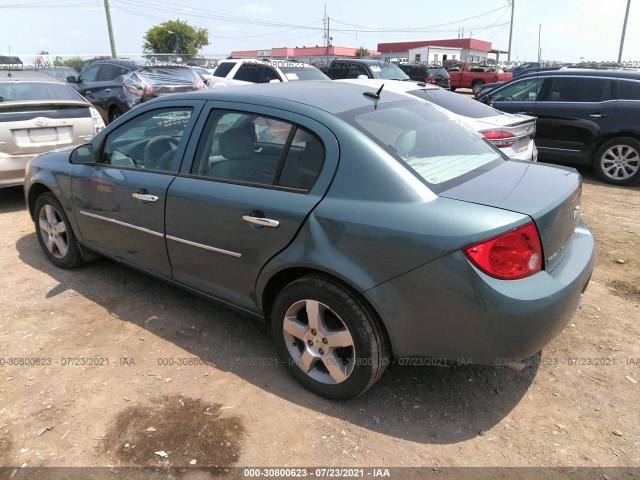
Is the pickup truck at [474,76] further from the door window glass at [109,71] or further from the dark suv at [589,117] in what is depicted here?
the door window glass at [109,71]

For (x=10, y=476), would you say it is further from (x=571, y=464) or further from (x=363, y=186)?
(x=571, y=464)

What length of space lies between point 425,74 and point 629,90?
18.9 meters

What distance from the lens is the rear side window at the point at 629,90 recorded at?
7344 mm

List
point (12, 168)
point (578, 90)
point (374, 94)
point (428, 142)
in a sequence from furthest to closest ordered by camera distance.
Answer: point (578, 90)
point (12, 168)
point (374, 94)
point (428, 142)

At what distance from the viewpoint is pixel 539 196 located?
2488 mm

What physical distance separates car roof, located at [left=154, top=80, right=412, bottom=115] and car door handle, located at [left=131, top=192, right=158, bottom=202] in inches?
27.3

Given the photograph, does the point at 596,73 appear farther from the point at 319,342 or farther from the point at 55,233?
the point at 55,233

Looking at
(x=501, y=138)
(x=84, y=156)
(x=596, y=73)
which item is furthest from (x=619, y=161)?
(x=84, y=156)

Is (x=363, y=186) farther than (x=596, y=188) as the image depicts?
No

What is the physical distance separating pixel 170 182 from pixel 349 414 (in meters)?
1.82

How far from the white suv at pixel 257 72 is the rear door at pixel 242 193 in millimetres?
8422

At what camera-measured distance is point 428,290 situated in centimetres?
226

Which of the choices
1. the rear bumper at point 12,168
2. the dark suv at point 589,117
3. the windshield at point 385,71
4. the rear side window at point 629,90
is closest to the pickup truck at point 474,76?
the windshield at point 385,71

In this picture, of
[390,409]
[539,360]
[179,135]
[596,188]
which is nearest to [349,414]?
[390,409]
